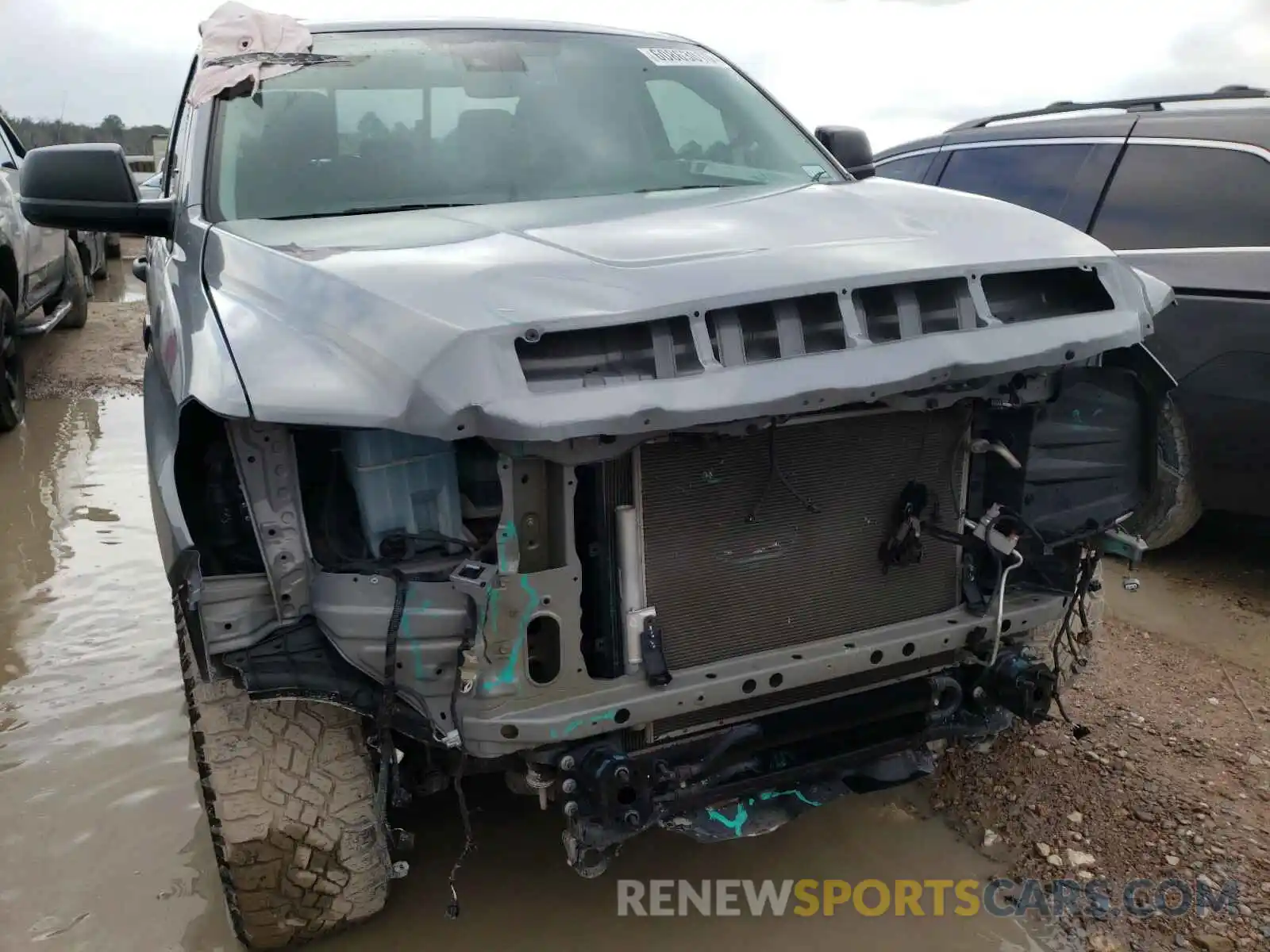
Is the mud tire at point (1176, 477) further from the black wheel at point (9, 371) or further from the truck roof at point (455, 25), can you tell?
the black wheel at point (9, 371)

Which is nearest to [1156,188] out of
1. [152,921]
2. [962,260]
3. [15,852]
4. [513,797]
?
[962,260]

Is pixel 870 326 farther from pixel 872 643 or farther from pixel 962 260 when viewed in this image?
pixel 872 643

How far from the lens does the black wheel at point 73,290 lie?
8.09 meters

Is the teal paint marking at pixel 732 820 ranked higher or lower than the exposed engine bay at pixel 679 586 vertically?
lower

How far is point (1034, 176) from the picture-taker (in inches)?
178

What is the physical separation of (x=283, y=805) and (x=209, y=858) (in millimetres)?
728

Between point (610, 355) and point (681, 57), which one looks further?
point (681, 57)

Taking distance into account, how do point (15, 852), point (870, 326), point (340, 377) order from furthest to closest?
→ 1. point (15, 852)
2. point (870, 326)
3. point (340, 377)

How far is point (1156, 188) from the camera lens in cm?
402

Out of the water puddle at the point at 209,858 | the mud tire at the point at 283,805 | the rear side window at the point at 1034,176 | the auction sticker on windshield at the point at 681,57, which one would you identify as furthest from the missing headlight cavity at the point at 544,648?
the rear side window at the point at 1034,176

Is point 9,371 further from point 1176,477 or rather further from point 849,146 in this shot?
point 1176,477

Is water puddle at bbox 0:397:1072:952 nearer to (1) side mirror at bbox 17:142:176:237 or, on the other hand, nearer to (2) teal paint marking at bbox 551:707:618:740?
(2) teal paint marking at bbox 551:707:618:740

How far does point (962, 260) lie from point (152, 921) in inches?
94.3

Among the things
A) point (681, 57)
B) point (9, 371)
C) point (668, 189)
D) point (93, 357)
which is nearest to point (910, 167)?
point (681, 57)
